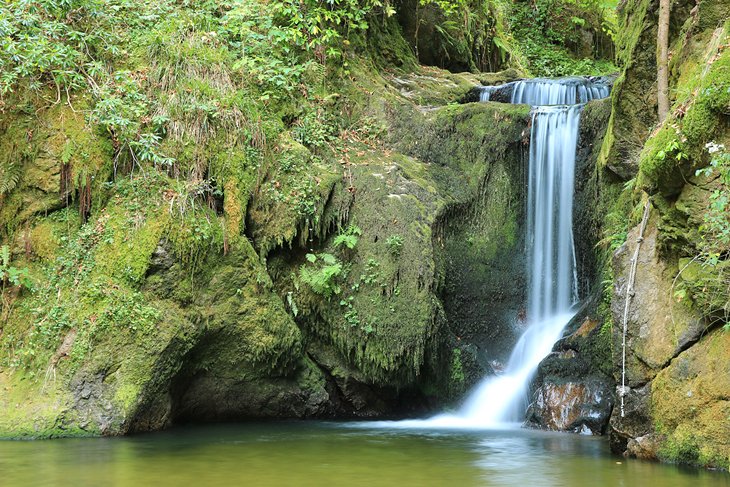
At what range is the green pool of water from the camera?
5668mm

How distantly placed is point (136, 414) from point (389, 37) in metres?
8.38

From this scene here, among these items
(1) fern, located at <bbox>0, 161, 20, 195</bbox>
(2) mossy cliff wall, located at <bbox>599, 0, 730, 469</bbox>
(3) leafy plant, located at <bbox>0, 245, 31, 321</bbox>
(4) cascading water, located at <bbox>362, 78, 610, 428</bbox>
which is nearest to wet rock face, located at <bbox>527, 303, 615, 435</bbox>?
(4) cascading water, located at <bbox>362, 78, 610, 428</bbox>

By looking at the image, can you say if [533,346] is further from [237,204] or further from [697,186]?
[237,204]

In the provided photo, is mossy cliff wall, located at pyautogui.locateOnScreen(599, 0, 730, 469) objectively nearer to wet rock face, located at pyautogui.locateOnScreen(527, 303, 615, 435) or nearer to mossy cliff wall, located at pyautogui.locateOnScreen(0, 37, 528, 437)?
wet rock face, located at pyautogui.locateOnScreen(527, 303, 615, 435)

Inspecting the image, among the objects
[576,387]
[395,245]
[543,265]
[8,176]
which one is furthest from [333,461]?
[8,176]

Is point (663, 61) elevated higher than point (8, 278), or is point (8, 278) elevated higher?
point (663, 61)

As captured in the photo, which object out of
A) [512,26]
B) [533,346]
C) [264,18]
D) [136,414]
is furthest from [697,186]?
[512,26]

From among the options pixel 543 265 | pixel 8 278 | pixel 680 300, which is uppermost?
pixel 543 265

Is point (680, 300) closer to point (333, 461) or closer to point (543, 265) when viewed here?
point (333, 461)

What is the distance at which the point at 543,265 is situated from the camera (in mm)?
10250

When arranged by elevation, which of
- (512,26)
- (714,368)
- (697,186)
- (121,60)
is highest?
(512,26)

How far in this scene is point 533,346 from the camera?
31.2 ft

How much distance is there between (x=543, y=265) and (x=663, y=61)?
3.46m

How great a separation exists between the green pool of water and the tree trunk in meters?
3.82
